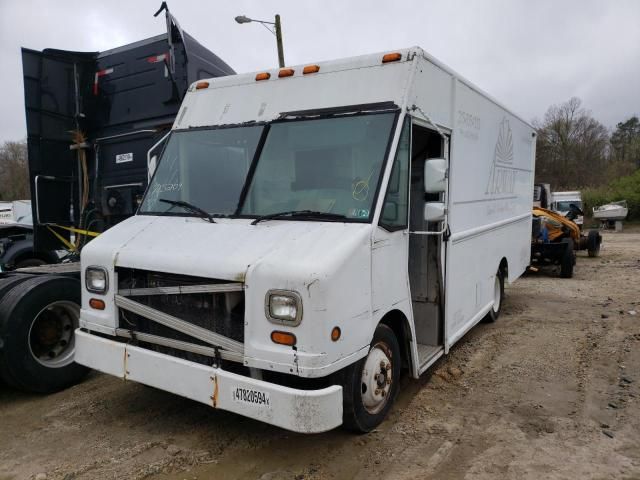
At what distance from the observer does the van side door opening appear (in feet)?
16.0

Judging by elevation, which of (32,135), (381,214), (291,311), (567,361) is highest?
(32,135)

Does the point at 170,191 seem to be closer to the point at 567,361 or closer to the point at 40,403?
the point at 40,403

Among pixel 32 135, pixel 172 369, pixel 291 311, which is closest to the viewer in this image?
pixel 291 311

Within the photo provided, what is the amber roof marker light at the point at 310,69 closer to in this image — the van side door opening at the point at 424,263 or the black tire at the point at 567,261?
the van side door opening at the point at 424,263

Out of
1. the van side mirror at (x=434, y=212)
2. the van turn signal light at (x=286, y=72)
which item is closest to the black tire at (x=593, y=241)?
the van side mirror at (x=434, y=212)

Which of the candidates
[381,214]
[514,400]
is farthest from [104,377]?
[514,400]

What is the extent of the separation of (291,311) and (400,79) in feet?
6.95

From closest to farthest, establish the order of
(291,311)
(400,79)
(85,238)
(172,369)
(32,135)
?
(291,311), (172,369), (400,79), (32,135), (85,238)

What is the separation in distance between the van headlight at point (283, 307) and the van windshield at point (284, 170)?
2.61 feet

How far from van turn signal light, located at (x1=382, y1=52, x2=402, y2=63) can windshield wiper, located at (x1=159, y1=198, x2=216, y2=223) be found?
191cm

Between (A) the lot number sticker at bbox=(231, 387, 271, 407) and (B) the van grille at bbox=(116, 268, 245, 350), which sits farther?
(B) the van grille at bbox=(116, 268, 245, 350)

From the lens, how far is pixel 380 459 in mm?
3543

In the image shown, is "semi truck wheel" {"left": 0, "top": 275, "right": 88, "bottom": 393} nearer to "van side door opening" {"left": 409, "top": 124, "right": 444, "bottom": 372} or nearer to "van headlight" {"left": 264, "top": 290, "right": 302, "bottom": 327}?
"van headlight" {"left": 264, "top": 290, "right": 302, "bottom": 327}

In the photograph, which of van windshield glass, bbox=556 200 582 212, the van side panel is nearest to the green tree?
van windshield glass, bbox=556 200 582 212
